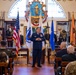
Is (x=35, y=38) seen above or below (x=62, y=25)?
below

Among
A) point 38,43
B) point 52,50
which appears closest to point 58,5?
point 52,50

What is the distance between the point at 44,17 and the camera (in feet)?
56.4

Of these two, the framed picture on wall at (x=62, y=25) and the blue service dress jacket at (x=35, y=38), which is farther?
the framed picture on wall at (x=62, y=25)

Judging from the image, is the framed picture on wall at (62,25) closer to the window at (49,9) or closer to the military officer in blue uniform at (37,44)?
the window at (49,9)

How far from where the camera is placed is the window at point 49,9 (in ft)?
57.0

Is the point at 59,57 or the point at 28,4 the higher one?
the point at 28,4

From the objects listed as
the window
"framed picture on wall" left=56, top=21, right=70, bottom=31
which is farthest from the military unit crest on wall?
"framed picture on wall" left=56, top=21, right=70, bottom=31

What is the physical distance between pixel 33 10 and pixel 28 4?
628mm

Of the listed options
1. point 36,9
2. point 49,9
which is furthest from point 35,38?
point 49,9

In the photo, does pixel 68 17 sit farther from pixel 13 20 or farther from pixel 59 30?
pixel 13 20

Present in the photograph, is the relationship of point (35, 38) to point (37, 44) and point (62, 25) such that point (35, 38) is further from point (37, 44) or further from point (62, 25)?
point (62, 25)

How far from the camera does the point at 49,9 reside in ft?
58.1

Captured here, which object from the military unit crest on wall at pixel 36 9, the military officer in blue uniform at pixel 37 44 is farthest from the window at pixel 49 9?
the military officer in blue uniform at pixel 37 44

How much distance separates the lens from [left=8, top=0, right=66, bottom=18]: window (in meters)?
17.4
